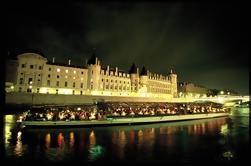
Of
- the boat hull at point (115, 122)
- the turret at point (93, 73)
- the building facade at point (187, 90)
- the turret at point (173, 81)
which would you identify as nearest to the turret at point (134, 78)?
the turret at point (93, 73)

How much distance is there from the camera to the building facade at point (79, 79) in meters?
56.5

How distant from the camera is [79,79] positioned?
66.0m

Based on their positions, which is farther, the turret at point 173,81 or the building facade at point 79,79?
the turret at point 173,81

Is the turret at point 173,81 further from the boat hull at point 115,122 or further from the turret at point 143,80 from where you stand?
the boat hull at point 115,122

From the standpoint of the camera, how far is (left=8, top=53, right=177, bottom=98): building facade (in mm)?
56469

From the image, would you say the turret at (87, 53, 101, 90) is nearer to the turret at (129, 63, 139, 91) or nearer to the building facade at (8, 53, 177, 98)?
the building facade at (8, 53, 177, 98)

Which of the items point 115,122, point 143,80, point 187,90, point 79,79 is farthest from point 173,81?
point 115,122

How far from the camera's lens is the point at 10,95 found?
44.6 metres

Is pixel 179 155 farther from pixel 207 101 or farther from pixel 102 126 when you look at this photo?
pixel 207 101

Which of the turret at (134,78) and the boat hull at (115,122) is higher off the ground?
the turret at (134,78)

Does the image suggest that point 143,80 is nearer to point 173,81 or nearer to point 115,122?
point 173,81

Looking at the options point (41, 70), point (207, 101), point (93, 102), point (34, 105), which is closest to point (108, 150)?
point (34, 105)

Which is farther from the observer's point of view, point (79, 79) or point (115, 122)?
point (79, 79)

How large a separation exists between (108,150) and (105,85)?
179 feet
